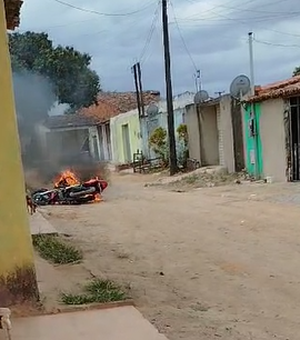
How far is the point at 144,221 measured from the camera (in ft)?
43.3

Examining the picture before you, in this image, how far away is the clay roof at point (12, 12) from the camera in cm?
652

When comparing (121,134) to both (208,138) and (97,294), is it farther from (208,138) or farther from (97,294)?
(97,294)

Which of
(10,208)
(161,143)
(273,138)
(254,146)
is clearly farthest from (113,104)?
(10,208)

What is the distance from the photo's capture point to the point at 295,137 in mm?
19594

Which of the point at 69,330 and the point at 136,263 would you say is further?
the point at 136,263

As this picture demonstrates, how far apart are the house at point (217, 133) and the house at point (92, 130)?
277 inches

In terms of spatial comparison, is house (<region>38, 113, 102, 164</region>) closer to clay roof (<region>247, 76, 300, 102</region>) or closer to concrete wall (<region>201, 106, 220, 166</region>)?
concrete wall (<region>201, 106, 220, 166</region>)

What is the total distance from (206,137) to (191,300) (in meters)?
21.1

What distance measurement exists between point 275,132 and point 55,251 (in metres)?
12.9

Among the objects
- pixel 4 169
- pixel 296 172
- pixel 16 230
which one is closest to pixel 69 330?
pixel 16 230

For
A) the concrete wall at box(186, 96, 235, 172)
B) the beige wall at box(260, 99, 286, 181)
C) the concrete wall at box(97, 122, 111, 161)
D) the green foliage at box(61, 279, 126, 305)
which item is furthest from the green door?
the concrete wall at box(97, 122, 111, 161)

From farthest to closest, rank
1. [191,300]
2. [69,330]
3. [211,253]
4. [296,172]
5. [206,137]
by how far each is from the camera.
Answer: [206,137] → [296,172] → [211,253] → [191,300] → [69,330]

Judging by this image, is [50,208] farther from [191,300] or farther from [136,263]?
[191,300]

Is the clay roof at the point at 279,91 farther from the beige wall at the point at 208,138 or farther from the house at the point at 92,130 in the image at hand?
the house at the point at 92,130
